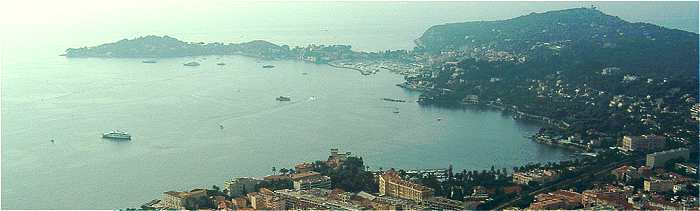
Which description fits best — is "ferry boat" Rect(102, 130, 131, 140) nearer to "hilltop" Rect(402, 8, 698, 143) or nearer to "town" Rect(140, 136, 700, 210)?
"town" Rect(140, 136, 700, 210)

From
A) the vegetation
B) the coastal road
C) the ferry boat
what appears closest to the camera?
the coastal road

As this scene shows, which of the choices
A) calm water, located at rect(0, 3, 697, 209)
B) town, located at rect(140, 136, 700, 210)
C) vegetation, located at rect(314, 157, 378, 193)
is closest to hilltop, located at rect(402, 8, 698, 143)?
calm water, located at rect(0, 3, 697, 209)

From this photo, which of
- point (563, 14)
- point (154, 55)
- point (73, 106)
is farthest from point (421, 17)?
point (73, 106)

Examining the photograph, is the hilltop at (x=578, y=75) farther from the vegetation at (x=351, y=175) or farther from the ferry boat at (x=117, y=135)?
the ferry boat at (x=117, y=135)

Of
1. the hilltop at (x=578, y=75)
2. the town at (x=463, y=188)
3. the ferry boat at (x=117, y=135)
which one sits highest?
the hilltop at (x=578, y=75)

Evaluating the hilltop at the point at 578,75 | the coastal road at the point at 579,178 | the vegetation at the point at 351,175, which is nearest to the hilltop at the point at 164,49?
the hilltop at the point at 578,75

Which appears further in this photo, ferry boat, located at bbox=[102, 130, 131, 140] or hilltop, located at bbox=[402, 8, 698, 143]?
hilltop, located at bbox=[402, 8, 698, 143]
